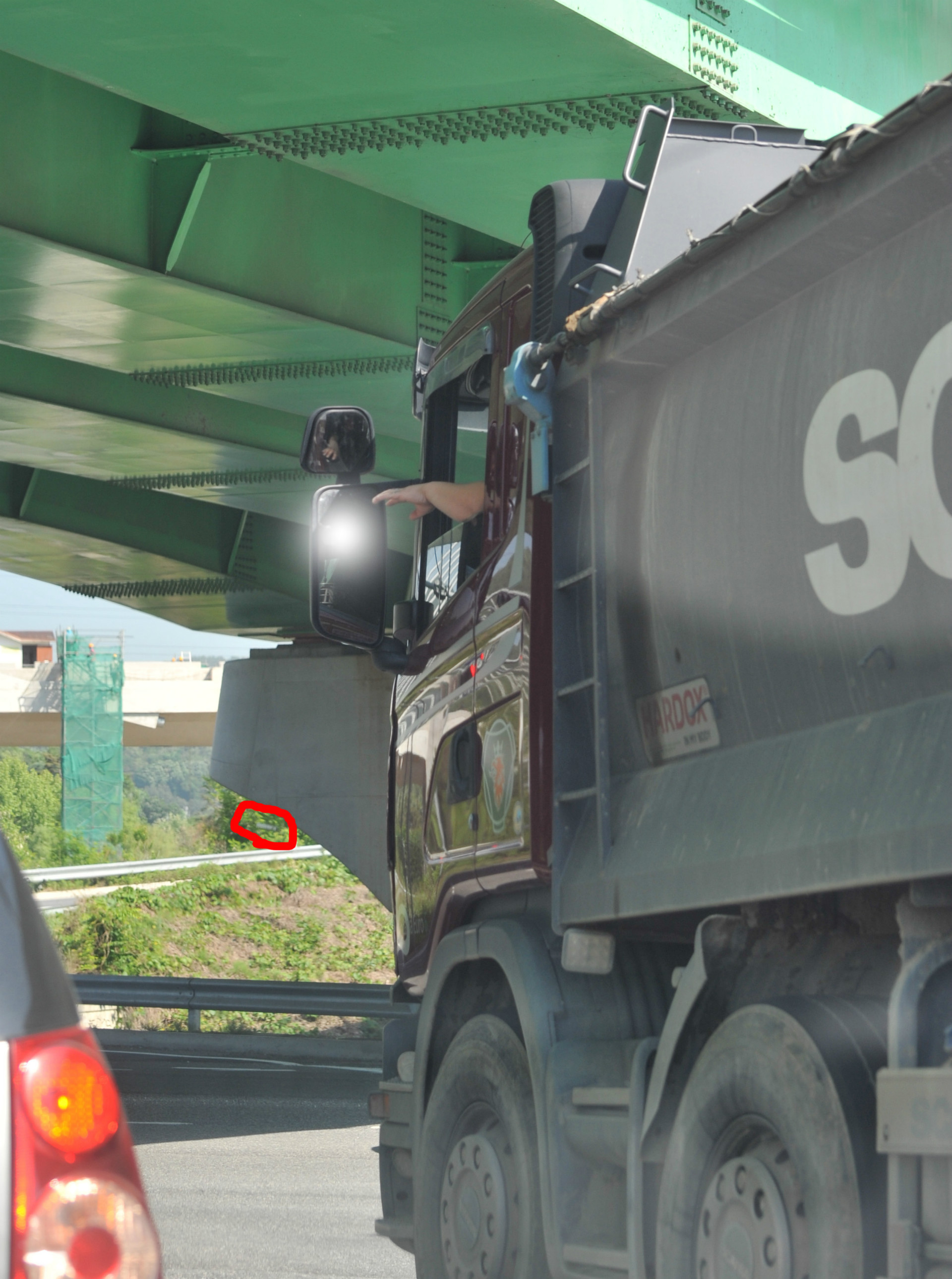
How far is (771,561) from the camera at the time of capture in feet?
13.0

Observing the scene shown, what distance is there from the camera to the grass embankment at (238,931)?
92.8 feet

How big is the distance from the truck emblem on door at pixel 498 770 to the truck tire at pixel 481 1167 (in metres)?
0.63

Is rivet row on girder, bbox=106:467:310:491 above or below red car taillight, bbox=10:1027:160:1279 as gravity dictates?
above

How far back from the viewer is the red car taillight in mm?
2262

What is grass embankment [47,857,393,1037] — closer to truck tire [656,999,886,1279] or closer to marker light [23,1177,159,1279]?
truck tire [656,999,886,1279]

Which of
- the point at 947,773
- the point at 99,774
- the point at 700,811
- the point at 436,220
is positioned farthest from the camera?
the point at 99,774

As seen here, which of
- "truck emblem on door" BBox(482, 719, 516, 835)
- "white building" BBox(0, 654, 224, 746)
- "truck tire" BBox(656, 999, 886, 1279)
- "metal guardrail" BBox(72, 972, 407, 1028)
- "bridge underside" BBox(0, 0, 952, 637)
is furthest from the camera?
"white building" BBox(0, 654, 224, 746)

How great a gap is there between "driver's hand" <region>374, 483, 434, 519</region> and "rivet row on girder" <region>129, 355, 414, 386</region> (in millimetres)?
6473

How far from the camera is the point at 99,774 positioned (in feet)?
270

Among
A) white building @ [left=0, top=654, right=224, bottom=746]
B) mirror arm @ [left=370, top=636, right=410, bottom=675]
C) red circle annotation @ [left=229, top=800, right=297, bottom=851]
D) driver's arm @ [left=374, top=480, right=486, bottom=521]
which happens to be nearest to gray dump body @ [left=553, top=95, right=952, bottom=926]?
driver's arm @ [left=374, top=480, right=486, bottom=521]

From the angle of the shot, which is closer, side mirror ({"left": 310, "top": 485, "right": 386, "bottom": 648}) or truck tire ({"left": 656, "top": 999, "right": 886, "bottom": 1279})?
truck tire ({"left": 656, "top": 999, "right": 886, "bottom": 1279})

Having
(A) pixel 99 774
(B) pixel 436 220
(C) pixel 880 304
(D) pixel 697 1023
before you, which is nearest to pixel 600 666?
(D) pixel 697 1023

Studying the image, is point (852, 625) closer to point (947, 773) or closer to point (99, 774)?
point (947, 773)

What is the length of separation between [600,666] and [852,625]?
4.01 feet
